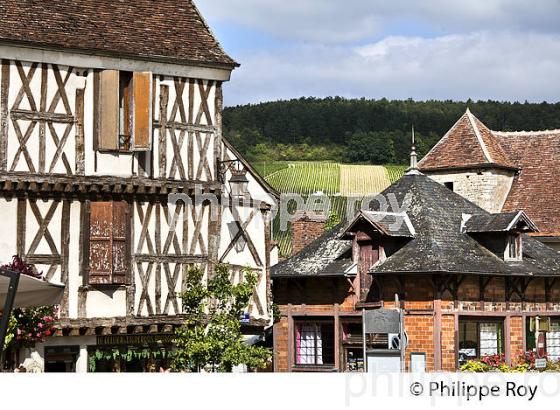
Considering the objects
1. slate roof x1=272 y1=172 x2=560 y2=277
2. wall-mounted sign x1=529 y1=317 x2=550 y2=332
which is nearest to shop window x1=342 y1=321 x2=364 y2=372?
slate roof x1=272 y1=172 x2=560 y2=277

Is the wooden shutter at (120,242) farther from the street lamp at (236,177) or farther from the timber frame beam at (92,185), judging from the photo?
the street lamp at (236,177)

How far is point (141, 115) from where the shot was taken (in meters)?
26.3

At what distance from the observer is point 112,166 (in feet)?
86.1

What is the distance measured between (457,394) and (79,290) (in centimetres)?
1227

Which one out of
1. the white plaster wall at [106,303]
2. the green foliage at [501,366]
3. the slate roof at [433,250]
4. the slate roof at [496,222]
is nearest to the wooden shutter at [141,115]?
the white plaster wall at [106,303]

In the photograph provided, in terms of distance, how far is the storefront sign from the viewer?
26375 mm

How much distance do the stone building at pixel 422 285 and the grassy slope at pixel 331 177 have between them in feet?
162

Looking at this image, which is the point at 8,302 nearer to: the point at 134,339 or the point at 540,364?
the point at 134,339

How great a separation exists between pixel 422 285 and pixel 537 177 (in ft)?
42.3

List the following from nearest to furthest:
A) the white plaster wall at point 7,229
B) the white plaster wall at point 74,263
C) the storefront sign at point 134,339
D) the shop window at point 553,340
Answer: the white plaster wall at point 7,229 < the white plaster wall at point 74,263 < the storefront sign at point 134,339 < the shop window at point 553,340

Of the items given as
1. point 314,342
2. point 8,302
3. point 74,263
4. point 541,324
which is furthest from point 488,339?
point 8,302

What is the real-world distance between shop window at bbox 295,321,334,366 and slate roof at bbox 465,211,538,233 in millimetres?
4157

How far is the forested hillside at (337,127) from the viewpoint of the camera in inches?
3844

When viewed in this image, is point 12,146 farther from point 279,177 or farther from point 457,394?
point 279,177
